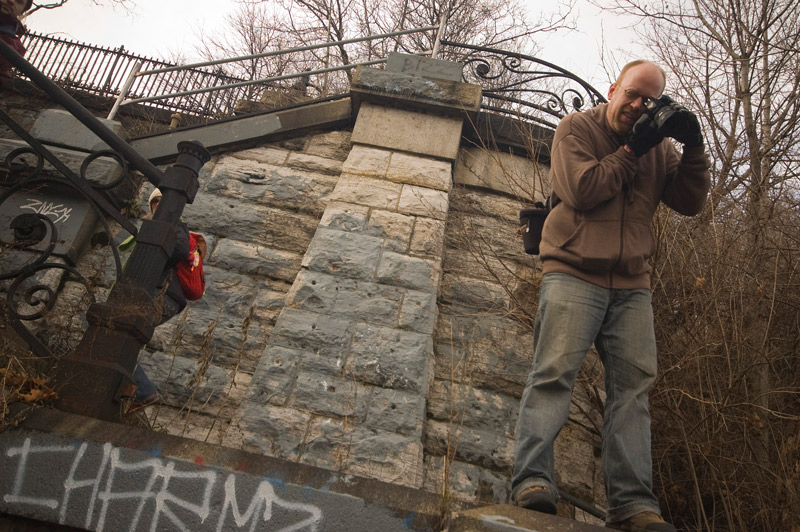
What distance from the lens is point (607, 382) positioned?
2.42 meters

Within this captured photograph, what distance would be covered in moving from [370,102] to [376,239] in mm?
1379

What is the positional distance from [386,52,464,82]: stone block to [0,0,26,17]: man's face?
8.22 feet

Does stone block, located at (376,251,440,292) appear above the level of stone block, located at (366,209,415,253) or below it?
below

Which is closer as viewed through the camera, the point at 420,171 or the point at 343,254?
the point at 343,254

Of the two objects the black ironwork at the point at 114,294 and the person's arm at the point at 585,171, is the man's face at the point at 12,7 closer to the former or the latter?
the black ironwork at the point at 114,294

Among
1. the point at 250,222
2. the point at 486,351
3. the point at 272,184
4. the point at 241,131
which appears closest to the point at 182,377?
the point at 250,222

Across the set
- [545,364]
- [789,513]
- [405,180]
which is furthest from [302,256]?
[789,513]

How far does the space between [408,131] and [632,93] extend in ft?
7.48

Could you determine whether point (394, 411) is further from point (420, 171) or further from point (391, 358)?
point (420, 171)

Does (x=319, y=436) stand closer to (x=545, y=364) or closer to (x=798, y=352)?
(x=545, y=364)

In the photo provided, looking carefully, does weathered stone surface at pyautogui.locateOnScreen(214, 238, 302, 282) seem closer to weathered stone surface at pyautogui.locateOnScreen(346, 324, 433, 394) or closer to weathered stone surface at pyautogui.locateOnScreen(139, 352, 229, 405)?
weathered stone surface at pyautogui.locateOnScreen(139, 352, 229, 405)

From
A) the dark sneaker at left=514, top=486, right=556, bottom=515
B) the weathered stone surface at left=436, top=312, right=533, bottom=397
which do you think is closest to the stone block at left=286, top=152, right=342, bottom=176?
the weathered stone surface at left=436, top=312, right=533, bottom=397

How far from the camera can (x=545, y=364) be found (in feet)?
7.66

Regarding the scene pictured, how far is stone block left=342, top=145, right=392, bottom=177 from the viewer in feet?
14.4
